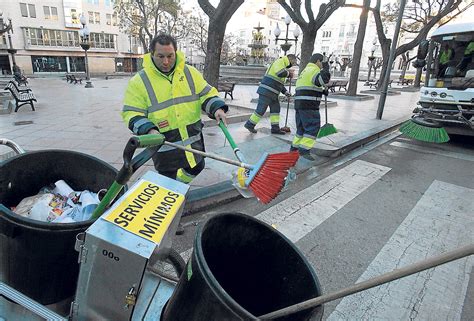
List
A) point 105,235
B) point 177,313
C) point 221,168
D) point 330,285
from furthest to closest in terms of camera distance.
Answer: point 221,168 < point 330,285 < point 177,313 < point 105,235

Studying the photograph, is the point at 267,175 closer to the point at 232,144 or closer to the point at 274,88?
the point at 232,144

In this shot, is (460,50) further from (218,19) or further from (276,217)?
(276,217)

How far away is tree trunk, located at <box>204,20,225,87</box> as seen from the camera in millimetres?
8008

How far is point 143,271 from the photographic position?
1.31 meters

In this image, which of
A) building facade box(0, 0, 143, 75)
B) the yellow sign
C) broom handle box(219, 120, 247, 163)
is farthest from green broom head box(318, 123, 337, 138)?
building facade box(0, 0, 143, 75)

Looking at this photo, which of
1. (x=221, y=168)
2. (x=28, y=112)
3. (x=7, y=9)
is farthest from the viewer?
(x=7, y=9)

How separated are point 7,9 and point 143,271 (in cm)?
4968

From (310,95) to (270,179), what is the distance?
3.59 m

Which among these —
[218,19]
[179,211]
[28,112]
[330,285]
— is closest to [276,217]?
[330,285]

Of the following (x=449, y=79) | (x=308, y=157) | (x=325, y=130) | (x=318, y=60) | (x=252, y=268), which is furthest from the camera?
(x=449, y=79)

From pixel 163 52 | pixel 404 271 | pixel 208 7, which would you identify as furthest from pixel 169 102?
pixel 208 7

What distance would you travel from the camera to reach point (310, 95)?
17.7 feet

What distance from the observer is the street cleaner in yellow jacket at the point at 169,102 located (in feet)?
8.46

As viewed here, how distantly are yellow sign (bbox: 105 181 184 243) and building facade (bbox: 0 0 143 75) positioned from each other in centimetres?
4403
